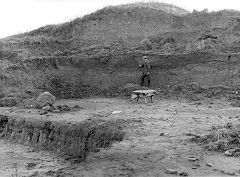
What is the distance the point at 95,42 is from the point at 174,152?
18.6 metres

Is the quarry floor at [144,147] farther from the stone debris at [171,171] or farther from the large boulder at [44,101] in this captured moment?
the large boulder at [44,101]

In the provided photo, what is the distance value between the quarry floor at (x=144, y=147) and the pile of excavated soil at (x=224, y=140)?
24 centimetres

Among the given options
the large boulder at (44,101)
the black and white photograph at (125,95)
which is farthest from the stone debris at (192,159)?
the large boulder at (44,101)

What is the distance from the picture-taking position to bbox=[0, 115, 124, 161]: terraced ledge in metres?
10.7

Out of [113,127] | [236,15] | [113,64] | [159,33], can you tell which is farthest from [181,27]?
[113,127]

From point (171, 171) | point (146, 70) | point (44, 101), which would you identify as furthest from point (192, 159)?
point (146, 70)

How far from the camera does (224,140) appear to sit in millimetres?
9141

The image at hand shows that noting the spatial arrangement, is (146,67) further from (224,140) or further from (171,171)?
(171,171)

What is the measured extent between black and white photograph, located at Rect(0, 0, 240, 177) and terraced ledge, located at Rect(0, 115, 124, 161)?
→ 36 mm

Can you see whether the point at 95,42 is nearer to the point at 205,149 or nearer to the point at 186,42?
the point at 186,42

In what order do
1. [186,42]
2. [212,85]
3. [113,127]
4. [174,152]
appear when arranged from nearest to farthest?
1. [174,152]
2. [113,127]
3. [212,85]
4. [186,42]

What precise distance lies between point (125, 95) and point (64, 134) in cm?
774

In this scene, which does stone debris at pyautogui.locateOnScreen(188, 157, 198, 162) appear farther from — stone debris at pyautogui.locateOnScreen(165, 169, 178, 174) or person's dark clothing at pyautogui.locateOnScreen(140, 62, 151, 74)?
person's dark clothing at pyautogui.locateOnScreen(140, 62, 151, 74)

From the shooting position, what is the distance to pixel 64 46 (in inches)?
1045
